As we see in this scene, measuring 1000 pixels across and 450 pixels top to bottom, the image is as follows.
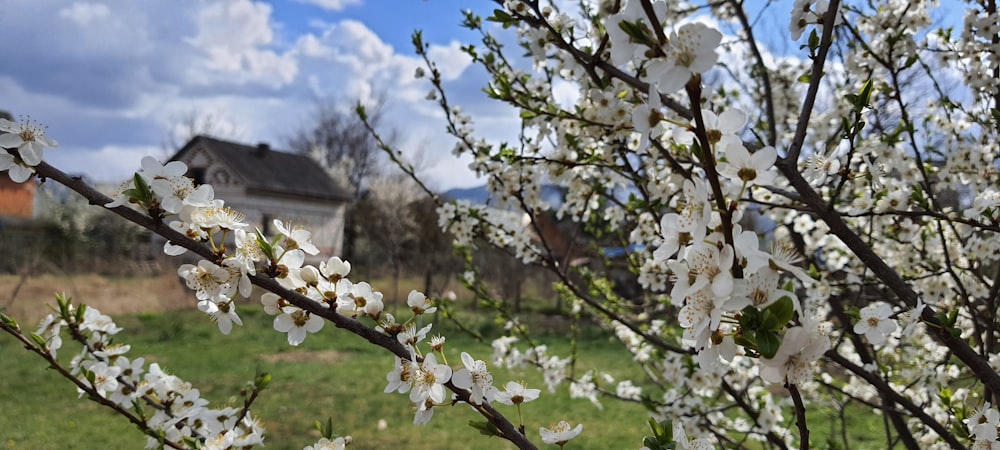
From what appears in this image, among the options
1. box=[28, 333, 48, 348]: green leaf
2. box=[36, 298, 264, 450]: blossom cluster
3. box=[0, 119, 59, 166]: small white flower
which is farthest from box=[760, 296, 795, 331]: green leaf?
box=[28, 333, 48, 348]: green leaf

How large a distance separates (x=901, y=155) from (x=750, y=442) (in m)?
2.87

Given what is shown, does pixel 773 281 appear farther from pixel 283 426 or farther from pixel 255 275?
pixel 283 426

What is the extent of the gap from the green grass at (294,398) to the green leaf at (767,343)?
3466 millimetres

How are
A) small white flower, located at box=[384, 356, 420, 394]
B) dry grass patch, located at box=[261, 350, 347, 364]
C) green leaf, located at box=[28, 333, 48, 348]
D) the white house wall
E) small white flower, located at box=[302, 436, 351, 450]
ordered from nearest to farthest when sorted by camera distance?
small white flower, located at box=[384, 356, 420, 394], small white flower, located at box=[302, 436, 351, 450], green leaf, located at box=[28, 333, 48, 348], dry grass patch, located at box=[261, 350, 347, 364], the white house wall

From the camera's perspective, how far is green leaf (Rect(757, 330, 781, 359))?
62cm

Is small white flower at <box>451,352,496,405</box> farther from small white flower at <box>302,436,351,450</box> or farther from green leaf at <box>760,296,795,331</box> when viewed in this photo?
green leaf at <box>760,296,795,331</box>

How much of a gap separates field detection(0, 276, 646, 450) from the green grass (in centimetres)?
1

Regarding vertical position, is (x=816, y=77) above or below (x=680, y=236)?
above

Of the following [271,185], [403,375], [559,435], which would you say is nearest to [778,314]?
[559,435]

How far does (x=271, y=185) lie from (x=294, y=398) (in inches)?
520

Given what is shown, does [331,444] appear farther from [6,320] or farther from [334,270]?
[6,320]

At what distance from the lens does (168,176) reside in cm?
87

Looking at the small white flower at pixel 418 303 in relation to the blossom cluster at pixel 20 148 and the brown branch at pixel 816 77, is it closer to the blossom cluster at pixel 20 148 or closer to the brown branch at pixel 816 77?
the blossom cluster at pixel 20 148

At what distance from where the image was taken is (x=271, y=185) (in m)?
18.4
